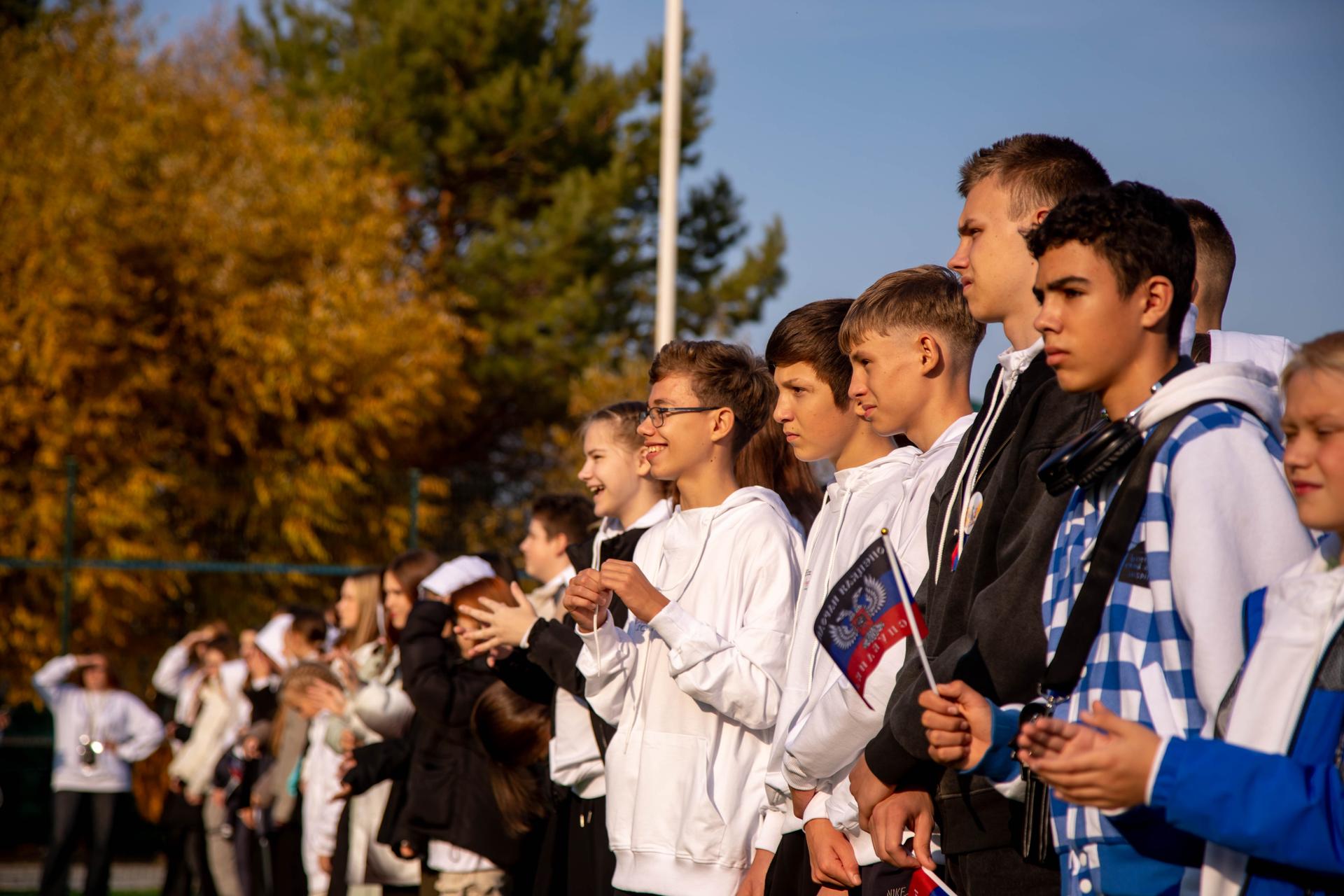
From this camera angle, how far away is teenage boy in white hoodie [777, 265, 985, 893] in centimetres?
338

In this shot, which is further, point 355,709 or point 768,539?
point 355,709

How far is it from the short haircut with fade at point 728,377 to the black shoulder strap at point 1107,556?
2403 millimetres

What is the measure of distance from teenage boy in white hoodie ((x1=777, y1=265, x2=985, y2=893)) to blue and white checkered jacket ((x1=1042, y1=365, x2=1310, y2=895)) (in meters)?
0.96

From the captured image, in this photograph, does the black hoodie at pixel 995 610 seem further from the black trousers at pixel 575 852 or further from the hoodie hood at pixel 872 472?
the black trousers at pixel 575 852

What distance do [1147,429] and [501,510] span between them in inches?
500

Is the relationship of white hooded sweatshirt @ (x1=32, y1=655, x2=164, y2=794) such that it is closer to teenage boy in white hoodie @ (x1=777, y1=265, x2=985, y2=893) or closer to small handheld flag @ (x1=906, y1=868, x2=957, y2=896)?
teenage boy in white hoodie @ (x1=777, y1=265, x2=985, y2=893)

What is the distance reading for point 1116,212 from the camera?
2.59 metres

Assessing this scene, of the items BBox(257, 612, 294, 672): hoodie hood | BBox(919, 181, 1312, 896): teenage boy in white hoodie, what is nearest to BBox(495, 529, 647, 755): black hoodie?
BBox(919, 181, 1312, 896): teenage boy in white hoodie

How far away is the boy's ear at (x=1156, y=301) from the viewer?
2.55 meters

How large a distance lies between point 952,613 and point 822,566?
87 centimetres

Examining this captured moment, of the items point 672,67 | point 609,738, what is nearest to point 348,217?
point 672,67

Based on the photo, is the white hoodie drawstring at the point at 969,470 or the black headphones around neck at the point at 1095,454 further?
the white hoodie drawstring at the point at 969,470

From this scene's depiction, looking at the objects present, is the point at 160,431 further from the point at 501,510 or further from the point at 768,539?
the point at 768,539

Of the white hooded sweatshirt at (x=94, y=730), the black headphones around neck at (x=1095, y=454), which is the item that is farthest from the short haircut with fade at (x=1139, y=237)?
the white hooded sweatshirt at (x=94, y=730)
